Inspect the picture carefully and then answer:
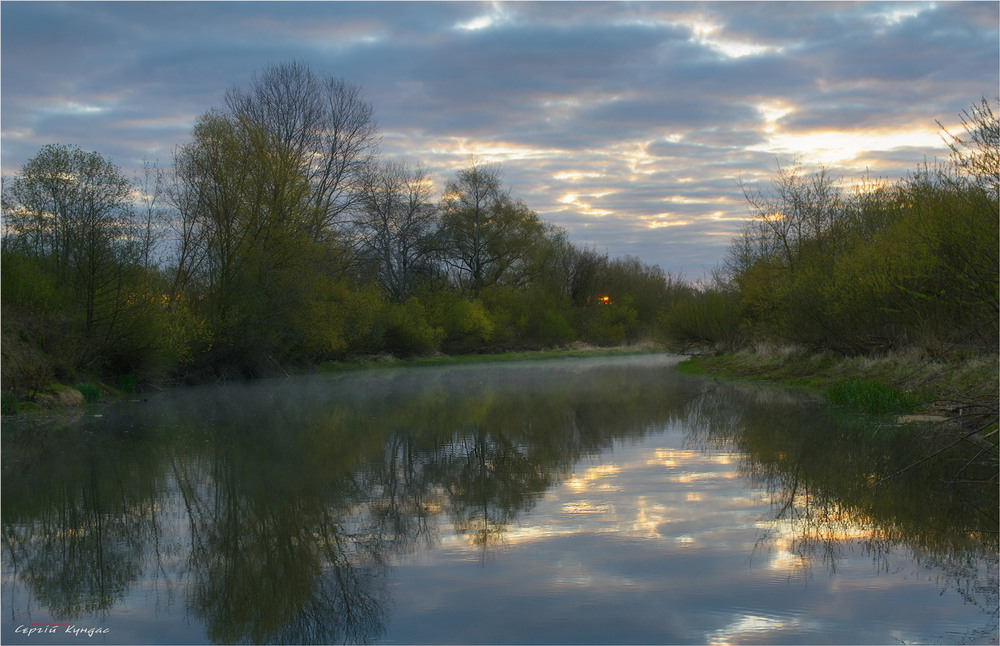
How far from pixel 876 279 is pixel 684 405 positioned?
4957 mm

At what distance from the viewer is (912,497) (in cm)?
821

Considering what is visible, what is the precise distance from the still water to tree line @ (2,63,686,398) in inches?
362

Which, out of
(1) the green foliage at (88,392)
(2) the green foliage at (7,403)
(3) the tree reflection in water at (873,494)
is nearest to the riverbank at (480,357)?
(1) the green foliage at (88,392)

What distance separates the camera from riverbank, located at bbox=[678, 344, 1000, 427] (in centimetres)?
1217

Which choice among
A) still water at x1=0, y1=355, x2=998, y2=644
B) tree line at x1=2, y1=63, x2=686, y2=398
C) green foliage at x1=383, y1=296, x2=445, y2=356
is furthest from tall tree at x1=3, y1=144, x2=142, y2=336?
green foliage at x1=383, y1=296, x2=445, y2=356

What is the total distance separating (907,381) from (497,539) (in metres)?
13.0

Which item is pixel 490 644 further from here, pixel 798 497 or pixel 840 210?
pixel 840 210

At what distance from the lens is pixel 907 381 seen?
16.9 meters

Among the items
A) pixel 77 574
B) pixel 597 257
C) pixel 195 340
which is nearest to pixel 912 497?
pixel 77 574

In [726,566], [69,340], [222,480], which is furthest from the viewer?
[69,340]

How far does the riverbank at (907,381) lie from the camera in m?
12.2

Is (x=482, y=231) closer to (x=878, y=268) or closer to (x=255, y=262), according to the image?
(x=255, y=262)

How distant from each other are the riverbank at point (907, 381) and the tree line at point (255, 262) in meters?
17.8

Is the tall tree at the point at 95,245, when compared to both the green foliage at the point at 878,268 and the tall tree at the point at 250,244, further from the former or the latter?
the green foliage at the point at 878,268
